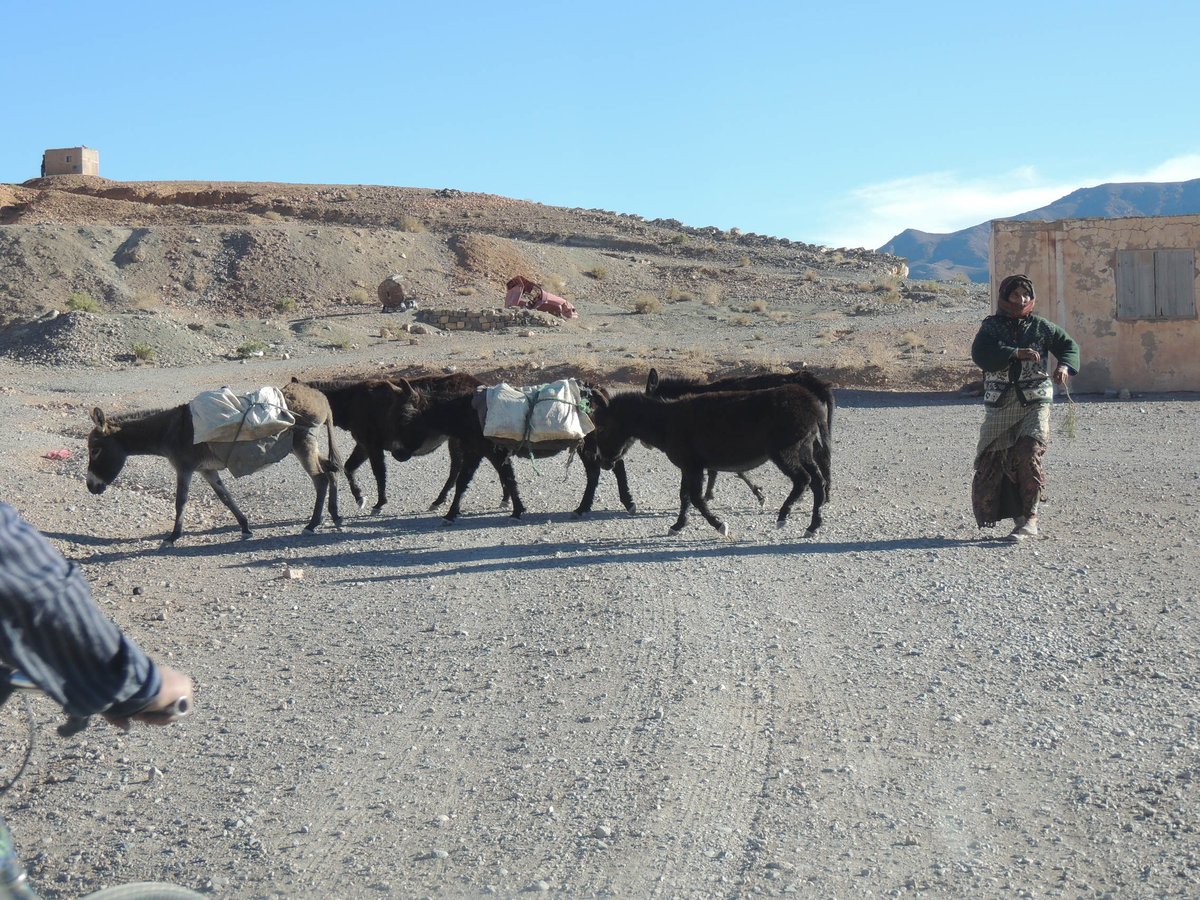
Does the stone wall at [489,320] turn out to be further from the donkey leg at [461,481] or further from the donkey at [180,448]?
the donkey at [180,448]

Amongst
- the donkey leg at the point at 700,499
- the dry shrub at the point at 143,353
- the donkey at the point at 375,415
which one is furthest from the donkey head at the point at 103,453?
the dry shrub at the point at 143,353

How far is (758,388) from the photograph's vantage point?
40.8ft

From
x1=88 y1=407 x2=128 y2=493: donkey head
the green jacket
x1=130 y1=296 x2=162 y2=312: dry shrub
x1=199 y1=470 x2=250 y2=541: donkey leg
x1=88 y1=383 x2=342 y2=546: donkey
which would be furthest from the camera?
x1=130 y1=296 x2=162 y2=312: dry shrub

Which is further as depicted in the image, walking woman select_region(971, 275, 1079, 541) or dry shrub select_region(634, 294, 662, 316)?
dry shrub select_region(634, 294, 662, 316)

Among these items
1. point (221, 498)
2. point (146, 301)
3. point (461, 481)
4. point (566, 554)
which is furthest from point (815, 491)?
point (146, 301)

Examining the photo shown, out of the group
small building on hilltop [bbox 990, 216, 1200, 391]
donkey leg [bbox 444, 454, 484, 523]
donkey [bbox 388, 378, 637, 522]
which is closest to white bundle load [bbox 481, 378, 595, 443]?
donkey [bbox 388, 378, 637, 522]

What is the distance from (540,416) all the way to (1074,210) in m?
172

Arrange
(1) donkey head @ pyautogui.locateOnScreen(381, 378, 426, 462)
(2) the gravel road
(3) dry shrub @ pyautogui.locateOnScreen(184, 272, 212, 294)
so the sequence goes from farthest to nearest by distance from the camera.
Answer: (3) dry shrub @ pyautogui.locateOnScreen(184, 272, 212, 294) < (1) donkey head @ pyautogui.locateOnScreen(381, 378, 426, 462) < (2) the gravel road

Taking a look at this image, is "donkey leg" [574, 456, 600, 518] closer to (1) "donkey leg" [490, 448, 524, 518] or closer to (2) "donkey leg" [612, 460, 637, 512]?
(2) "donkey leg" [612, 460, 637, 512]

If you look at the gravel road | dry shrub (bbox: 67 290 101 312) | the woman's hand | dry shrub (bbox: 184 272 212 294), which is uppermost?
dry shrub (bbox: 184 272 212 294)

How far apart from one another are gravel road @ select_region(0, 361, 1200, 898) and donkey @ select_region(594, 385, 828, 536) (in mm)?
408

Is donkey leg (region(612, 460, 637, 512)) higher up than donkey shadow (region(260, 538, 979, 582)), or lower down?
higher up

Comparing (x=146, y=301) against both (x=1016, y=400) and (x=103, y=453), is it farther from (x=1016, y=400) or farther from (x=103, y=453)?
(x=1016, y=400)

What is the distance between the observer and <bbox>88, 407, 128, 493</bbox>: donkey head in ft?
39.0
